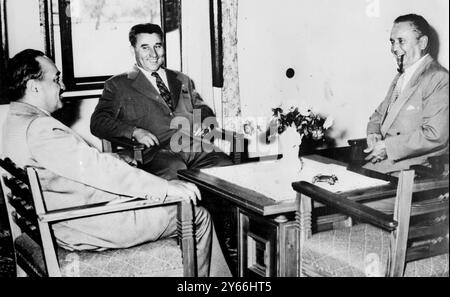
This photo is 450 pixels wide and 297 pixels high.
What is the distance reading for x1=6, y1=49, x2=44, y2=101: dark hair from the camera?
248cm

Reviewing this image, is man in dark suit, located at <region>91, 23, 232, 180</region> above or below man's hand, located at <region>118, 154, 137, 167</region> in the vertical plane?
above

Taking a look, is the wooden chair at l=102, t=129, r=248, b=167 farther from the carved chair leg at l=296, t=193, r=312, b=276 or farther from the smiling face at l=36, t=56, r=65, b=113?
the carved chair leg at l=296, t=193, r=312, b=276

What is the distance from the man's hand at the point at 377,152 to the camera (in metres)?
3.39

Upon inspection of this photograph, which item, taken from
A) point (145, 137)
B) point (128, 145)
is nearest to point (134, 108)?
point (145, 137)

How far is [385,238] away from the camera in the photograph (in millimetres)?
2410

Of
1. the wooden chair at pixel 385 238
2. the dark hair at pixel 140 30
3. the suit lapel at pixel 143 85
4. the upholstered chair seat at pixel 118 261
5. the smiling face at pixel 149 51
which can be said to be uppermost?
the dark hair at pixel 140 30

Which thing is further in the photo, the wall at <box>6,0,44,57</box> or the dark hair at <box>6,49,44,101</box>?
the wall at <box>6,0,44,57</box>

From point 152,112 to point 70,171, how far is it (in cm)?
139

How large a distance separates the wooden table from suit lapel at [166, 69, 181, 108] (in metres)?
1.07

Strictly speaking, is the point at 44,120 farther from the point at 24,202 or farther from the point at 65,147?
the point at 24,202

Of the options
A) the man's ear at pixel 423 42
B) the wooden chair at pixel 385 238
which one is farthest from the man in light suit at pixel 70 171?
the man's ear at pixel 423 42

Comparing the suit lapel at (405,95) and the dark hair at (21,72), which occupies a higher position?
the dark hair at (21,72)

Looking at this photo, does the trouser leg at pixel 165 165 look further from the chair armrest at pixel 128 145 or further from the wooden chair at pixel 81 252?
the wooden chair at pixel 81 252

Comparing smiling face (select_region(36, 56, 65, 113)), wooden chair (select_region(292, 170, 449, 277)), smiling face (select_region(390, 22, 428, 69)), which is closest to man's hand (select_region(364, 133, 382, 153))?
smiling face (select_region(390, 22, 428, 69))
